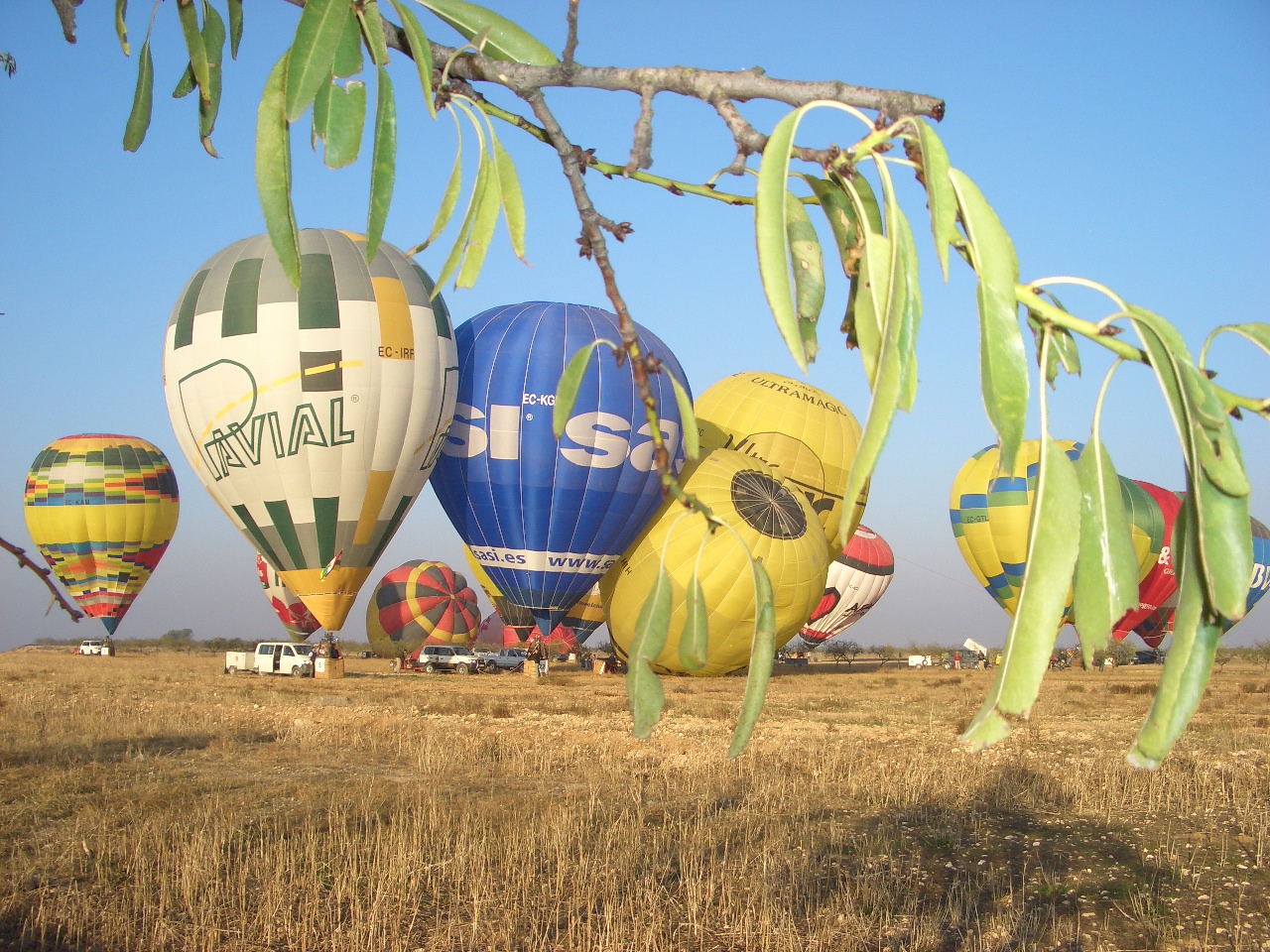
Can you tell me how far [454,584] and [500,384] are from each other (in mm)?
18465

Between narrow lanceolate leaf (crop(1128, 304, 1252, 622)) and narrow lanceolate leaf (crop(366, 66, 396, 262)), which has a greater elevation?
narrow lanceolate leaf (crop(366, 66, 396, 262))

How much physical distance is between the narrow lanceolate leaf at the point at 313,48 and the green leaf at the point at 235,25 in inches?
40.5

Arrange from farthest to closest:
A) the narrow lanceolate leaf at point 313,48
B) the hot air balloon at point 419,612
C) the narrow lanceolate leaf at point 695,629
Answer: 1. the hot air balloon at point 419,612
2. the narrow lanceolate leaf at point 313,48
3. the narrow lanceolate leaf at point 695,629

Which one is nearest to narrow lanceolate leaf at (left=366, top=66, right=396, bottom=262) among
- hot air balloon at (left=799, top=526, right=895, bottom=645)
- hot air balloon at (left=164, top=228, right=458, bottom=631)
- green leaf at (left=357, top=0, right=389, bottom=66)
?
green leaf at (left=357, top=0, right=389, bottom=66)

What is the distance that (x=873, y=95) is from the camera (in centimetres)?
104

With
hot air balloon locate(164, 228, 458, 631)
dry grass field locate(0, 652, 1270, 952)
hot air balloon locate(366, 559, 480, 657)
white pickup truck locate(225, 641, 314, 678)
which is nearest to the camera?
dry grass field locate(0, 652, 1270, 952)

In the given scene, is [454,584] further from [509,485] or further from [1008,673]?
[1008,673]

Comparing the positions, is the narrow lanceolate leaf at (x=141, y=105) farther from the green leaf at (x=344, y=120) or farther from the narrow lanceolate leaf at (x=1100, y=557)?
the narrow lanceolate leaf at (x=1100, y=557)

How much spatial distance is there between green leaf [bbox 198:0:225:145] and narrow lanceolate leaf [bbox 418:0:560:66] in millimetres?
868

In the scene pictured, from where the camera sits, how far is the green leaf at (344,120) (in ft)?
4.75

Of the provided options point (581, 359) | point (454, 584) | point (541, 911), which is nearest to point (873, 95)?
point (581, 359)

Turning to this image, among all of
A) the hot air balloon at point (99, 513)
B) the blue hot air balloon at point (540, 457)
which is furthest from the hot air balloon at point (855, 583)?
the hot air balloon at point (99, 513)

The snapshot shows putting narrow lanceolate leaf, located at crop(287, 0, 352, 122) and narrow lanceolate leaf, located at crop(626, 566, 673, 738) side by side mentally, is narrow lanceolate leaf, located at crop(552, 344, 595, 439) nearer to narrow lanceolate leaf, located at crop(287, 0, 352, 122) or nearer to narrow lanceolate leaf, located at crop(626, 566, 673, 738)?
narrow lanceolate leaf, located at crop(626, 566, 673, 738)

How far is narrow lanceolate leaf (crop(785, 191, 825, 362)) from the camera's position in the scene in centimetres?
129
